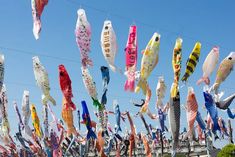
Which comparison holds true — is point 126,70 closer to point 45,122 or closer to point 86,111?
point 86,111

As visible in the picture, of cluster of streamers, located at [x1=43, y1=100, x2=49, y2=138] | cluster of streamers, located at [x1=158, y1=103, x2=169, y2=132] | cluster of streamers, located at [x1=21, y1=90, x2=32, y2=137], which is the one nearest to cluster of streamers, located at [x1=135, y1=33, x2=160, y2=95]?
cluster of streamers, located at [x1=158, y1=103, x2=169, y2=132]

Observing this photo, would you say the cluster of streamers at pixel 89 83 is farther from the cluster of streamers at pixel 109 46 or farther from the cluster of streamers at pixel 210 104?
Result: the cluster of streamers at pixel 210 104

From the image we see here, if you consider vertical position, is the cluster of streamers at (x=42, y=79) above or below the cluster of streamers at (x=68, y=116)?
above

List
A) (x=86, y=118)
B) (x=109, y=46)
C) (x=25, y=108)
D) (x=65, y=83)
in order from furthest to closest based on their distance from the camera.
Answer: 1. (x=25, y=108)
2. (x=86, y=118)
3. (x=65, y=83)
4. (x=109, y=46)

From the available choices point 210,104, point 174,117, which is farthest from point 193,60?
point 210,104

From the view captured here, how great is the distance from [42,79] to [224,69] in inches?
235

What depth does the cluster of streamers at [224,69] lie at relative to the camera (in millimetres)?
14219

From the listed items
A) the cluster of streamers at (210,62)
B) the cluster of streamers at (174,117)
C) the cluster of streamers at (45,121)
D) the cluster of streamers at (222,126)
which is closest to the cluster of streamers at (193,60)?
the cluster of streamers at (210,62)

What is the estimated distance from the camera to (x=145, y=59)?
13.0 meters

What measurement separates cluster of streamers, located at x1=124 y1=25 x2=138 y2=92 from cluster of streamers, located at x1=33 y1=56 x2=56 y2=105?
2991 millimetres

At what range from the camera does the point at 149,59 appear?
12.9 metres

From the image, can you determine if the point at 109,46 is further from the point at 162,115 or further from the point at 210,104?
the point at 162,115

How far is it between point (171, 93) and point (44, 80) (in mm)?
4489

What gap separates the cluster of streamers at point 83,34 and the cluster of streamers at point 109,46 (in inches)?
17.5
